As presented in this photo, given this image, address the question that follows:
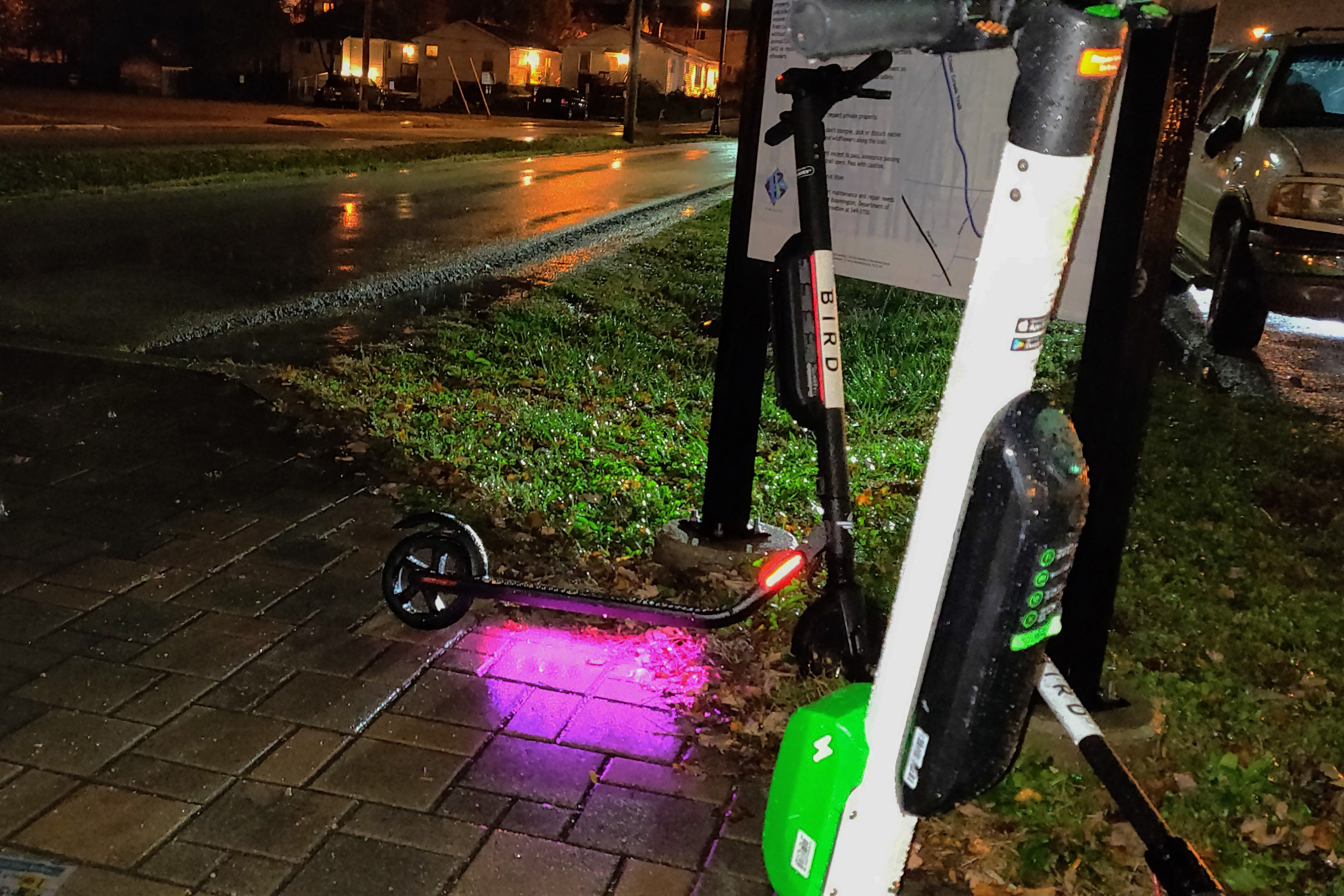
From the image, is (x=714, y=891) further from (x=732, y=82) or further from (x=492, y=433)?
(x=732, y=82)

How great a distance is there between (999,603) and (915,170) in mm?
2065

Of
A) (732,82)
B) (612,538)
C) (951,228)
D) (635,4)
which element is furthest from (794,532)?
(732,82)

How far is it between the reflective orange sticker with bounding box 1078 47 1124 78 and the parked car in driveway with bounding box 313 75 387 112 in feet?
181

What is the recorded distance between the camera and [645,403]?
24.3 feet

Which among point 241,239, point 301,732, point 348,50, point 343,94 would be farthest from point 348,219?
point 348,50

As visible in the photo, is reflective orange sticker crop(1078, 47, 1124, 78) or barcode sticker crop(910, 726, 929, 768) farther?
barcode sticker crop(910, 726, 929, 768)

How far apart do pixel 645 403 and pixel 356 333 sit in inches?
120

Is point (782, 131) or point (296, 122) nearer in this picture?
point (782, 131)

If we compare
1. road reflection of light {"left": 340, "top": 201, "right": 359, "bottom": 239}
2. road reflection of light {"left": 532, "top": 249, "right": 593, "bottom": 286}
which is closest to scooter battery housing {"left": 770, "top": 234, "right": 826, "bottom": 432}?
road reflection of light {"left": 532, "top": 249, "right": 593, "bottom": 286}

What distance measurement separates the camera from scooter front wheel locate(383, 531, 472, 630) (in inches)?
158

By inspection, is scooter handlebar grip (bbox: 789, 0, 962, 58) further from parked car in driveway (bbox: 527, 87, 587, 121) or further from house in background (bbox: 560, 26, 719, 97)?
house in background (bbox: 560, 26, 719, 97)

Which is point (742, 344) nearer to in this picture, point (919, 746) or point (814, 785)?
point (814, 785)

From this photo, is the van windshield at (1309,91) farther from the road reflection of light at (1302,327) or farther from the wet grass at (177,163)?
the wet grass at (177,163)

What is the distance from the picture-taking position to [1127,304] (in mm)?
3000
